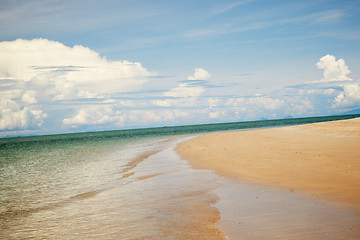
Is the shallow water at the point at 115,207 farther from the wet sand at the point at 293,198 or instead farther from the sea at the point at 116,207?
the wet sand at the point at 293,198

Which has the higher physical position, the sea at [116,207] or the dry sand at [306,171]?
the dry sand at [306,171]

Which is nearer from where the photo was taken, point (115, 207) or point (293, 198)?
point (293, 198)

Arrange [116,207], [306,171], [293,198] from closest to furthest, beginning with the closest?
[293,198] < [116,207] < [306,171]

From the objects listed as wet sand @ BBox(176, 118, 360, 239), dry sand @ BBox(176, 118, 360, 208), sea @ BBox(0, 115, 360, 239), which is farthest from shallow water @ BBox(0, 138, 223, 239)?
dry sand @ BBox(176, 118, 360, 208)

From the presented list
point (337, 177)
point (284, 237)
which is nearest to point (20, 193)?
point (284, 237)

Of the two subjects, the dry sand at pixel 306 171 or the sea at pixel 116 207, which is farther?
the dry sand at pixel 306 171

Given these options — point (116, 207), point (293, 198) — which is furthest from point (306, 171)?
point (116, 207)

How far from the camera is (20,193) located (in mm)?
11984

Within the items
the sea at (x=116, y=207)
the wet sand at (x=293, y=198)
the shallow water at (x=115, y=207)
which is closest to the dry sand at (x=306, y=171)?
the wet sand at (x=293, y=198)

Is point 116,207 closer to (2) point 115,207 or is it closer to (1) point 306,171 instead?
(2) point 115,207

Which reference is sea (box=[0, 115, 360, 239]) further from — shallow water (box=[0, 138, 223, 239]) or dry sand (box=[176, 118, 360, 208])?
dry sand (box=[176, 118, 360, 208])

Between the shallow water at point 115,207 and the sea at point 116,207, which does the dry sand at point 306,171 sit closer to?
the sea at point 116,207

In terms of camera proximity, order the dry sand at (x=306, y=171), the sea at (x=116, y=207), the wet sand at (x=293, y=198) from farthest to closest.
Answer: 1. the dry sand at (x=306, y=171)
2. the sea at (x=116, y=207)
3. the wet sand at (x=293, y=198)

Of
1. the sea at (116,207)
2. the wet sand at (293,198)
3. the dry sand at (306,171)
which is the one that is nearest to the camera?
the wet sand at (293,198)
